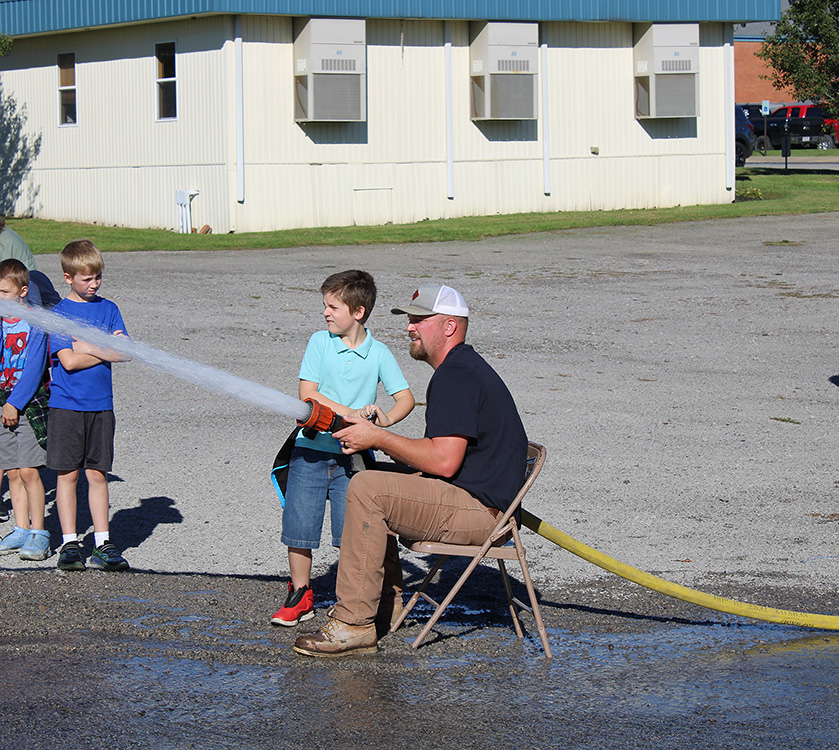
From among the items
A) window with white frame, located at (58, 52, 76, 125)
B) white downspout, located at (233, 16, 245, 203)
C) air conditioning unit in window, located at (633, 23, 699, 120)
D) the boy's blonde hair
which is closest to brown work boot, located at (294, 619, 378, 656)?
the boy's blonde hair

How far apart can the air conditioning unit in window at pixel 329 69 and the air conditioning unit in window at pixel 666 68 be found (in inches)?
277

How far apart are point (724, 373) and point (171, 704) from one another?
8.35m

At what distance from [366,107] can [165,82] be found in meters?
4.32

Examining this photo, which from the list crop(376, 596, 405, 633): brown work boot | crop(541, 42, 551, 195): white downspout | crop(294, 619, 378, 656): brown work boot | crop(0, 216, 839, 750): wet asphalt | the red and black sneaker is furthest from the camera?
crop(541, 42, 551, 195): white downspout

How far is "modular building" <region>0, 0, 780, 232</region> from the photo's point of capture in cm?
2431

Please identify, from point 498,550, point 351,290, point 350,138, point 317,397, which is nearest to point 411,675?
point 498,550

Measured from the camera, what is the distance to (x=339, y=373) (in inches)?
224

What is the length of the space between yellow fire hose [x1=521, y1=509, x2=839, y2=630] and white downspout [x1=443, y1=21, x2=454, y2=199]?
21462mm

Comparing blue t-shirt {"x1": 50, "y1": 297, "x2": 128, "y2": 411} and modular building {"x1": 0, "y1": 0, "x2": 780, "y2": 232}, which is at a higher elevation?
modular building {"x1": 0, "y1": 0, "x2": 780, "y2": 232}

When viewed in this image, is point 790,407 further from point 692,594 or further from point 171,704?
point 171,704

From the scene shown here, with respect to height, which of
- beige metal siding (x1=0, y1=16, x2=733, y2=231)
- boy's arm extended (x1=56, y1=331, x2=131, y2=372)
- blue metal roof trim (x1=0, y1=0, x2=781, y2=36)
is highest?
blue metal roof trim (x1=0, y1=0, x2=781, y2=36)

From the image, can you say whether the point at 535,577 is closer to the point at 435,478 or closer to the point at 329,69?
the point at 435,478

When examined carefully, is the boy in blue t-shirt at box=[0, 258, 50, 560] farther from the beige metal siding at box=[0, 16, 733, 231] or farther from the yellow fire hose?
the beige metal siding at box=[0, 16, 733, 231]

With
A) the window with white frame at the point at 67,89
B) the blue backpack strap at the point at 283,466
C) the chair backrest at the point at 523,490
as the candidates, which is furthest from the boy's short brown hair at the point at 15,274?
the window with white frame at the point at 67,89
